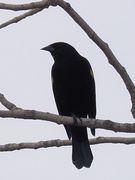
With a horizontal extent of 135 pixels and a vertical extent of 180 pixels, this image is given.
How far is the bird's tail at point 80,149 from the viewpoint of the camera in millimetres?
4285

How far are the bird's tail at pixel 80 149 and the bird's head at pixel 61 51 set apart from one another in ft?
2.83

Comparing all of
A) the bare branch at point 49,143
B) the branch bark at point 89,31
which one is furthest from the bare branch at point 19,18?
the bare branch at point 49,143

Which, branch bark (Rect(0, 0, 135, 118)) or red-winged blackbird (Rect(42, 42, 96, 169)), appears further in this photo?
red-winged blackbird (Rect(42, 42, 96, 169))

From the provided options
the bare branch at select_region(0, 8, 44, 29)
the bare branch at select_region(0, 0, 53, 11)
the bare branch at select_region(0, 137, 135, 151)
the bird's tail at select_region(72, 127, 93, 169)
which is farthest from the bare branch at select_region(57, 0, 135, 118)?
the bird's tail at select_region(72, 127, 93, 169)

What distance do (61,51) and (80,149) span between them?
47.0 inches

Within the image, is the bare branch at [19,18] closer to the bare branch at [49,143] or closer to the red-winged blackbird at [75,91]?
the red-winged blackbird at [75,91]

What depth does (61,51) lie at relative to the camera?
444 centimetres

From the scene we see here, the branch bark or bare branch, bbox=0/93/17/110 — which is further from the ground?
the branch bark

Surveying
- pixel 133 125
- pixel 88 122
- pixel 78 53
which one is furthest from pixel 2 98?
pixel 78 53

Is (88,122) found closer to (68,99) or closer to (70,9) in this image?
(70,9)

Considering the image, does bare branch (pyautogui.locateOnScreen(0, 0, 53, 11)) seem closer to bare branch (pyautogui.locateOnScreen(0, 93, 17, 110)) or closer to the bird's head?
bare branch (pyautogui.locateOnScreen(0, 93, 17, 110))

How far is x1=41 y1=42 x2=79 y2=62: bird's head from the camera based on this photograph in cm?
436

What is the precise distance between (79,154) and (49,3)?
2147 millimetres

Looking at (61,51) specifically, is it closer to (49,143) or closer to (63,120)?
(49,143)
